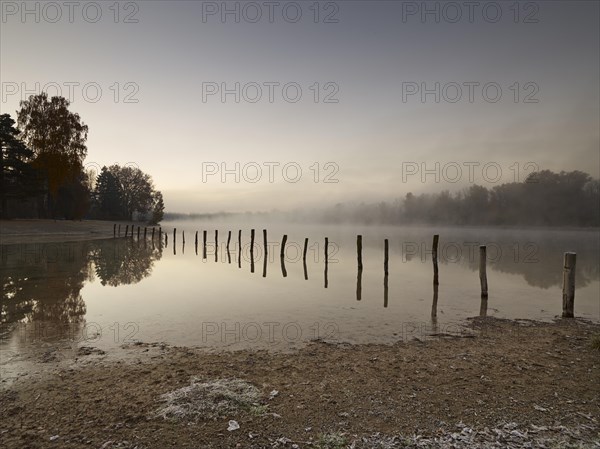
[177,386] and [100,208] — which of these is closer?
[177,386]

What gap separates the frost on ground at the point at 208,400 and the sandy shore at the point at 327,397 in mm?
83

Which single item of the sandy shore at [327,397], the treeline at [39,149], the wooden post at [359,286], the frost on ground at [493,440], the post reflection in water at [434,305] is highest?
the treeline at [39,149]

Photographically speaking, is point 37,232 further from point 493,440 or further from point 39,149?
point 493,440

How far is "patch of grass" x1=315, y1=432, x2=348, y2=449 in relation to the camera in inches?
165

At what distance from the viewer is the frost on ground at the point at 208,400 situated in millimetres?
4836

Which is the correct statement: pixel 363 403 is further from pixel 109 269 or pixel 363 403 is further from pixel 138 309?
pixel 109 269

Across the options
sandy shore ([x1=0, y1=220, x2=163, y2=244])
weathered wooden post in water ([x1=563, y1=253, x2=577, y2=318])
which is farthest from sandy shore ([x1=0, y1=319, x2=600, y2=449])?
sandy shore ([x1=0, y1=220, x2=163, y2=244])

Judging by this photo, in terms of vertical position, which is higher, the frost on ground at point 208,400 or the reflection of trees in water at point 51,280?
the frost on ground at point 208,400

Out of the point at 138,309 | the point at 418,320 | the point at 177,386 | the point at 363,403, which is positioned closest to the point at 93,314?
the point at 138,309

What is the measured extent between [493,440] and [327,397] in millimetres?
2347

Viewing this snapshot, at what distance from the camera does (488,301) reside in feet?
47.0

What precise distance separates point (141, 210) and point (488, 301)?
99.1 m

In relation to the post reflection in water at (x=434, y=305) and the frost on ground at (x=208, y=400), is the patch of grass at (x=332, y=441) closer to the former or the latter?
the frost on ground at (x=208, y=400)

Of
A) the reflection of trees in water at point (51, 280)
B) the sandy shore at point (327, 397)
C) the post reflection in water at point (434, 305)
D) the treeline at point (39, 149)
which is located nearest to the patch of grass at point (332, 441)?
the sandy shore at point (327, 397)
